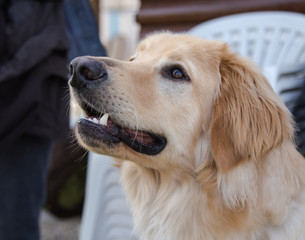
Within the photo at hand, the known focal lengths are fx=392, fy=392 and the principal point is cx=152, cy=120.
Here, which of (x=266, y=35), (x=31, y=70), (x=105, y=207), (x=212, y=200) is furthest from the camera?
A: (x=266, y=35)

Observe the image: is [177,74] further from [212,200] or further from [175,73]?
[212,200]

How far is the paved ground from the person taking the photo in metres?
4.29

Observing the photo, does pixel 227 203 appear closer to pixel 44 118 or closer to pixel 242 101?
pixel 242 101

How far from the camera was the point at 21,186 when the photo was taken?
88.0 inches

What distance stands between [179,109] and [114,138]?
34cm

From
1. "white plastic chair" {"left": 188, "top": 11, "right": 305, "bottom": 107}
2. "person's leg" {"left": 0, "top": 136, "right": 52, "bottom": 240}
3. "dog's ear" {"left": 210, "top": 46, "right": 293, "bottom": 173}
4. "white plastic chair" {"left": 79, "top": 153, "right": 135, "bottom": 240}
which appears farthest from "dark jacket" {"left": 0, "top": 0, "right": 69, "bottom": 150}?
"white plastic chair" {"left": 188, "top": 11, "right": 305, "bottom": 107}

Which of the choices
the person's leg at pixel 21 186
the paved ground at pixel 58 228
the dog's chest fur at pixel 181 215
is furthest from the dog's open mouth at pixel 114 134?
the paved ground at pixel 58 228

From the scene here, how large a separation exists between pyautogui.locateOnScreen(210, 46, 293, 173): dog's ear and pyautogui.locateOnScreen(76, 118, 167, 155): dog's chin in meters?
0.27

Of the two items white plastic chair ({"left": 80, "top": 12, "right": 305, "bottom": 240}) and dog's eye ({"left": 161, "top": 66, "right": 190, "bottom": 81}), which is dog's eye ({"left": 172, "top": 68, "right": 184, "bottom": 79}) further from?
white plastic chair ({"left": 80, "top": 12, "right": 305, "bottom": 240})

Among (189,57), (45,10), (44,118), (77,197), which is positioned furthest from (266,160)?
(77,197)

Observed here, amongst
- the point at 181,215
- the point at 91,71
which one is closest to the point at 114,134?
the point at 91,71

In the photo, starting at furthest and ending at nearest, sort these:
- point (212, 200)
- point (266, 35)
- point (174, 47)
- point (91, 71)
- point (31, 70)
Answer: point (266, 35)
point (31, 70)
point (174, 47)
point (212, 200)
point (91, 71)

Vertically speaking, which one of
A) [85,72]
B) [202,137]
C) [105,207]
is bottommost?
[105,207]

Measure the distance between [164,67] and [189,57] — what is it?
131 millimetres
